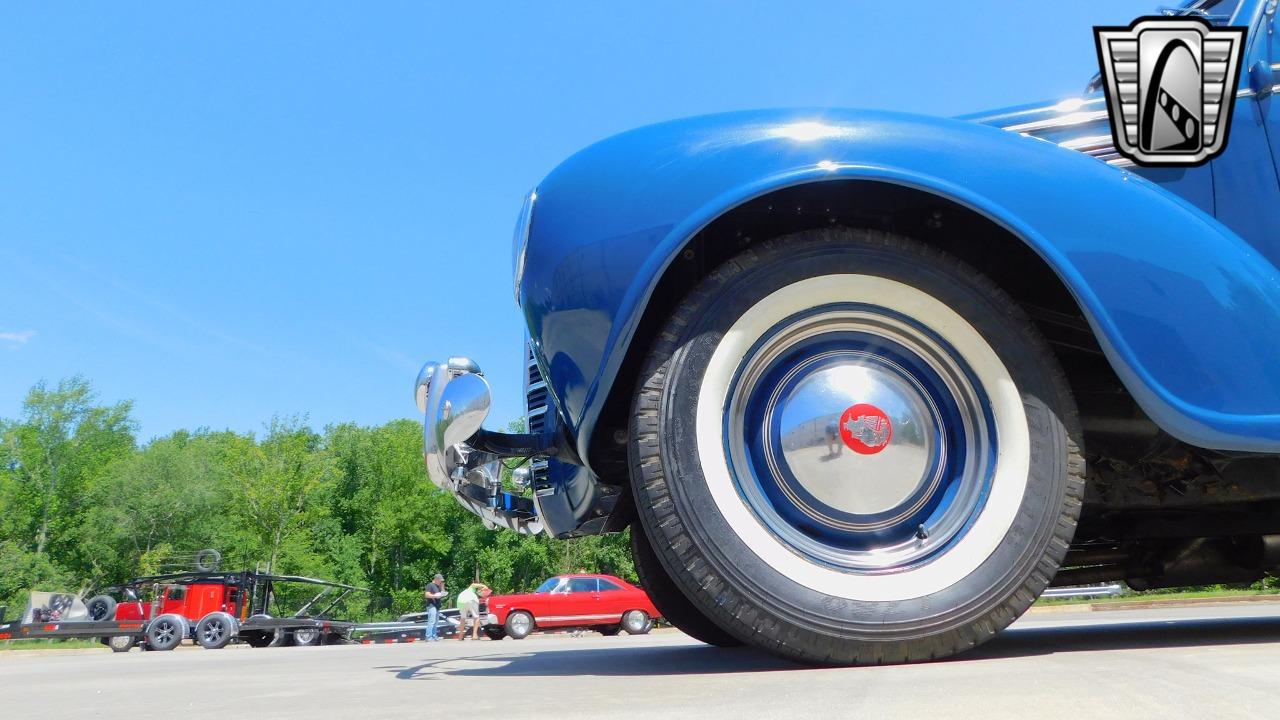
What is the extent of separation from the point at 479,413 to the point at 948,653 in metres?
1.27

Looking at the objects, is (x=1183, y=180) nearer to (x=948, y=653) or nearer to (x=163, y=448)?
(x=948, y=653)

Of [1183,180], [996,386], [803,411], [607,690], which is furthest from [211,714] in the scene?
[1183,180]

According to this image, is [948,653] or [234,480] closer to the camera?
[948,653]

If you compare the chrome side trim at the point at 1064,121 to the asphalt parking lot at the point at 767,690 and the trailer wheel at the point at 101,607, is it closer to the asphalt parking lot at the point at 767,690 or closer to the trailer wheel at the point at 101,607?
the asphalt parking lot at the point at 767,690

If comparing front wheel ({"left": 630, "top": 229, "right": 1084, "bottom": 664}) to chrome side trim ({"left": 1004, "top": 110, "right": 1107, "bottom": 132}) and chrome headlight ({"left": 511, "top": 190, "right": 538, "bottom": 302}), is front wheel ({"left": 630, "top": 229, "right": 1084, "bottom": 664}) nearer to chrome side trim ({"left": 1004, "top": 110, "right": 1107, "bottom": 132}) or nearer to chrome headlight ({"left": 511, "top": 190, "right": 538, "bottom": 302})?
chrome headlight ({"left": 511, "top": 190, "right": 538, "bottom": 302})

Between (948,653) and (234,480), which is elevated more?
(234,480)

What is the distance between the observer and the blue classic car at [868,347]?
1719mm

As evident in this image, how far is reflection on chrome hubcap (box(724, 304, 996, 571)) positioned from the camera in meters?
1.84

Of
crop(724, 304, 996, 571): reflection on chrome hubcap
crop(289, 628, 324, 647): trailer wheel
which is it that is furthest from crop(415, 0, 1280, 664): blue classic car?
crop(289, 628, 324, 647): trailer wheel

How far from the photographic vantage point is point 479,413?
6.98ft

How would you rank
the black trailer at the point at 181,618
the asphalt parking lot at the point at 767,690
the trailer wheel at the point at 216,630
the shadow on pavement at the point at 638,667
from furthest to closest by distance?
1. the trailer wheel at the point at 216,630
2. the black trailer at the point at 181,618
3. the shadow on pavement at the point at 638,667
4. the asphalt parking lot at the point at 767,690

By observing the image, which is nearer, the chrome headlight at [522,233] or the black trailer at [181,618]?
the chrome headlight at [522,233]

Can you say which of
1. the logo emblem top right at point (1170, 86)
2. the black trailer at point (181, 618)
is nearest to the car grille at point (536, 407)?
the logo emblem top right at point (1170, 86)

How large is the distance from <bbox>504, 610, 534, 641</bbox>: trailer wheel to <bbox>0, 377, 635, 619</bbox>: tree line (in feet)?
34.8
